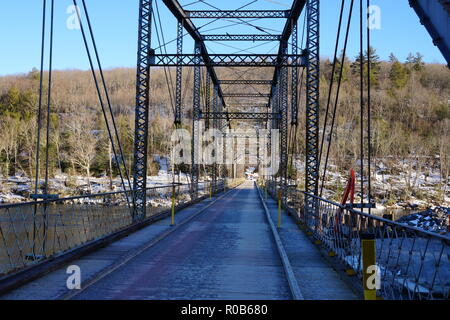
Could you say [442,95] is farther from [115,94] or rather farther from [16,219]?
[16,219]

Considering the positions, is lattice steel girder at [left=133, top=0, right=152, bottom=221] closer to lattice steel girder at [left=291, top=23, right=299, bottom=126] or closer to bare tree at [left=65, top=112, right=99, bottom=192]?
lattice steel girder at [left=291, top=23, right=299, bottom=126]

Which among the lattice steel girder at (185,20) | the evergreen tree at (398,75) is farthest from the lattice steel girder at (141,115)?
the evergreen tree at (398,75)

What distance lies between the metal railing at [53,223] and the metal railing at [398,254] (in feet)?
16.9

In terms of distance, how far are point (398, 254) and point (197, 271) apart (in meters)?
3.54

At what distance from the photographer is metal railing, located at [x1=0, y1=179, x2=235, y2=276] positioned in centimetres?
747

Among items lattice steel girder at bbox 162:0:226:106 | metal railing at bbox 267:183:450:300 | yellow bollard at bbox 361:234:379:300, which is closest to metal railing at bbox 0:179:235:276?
yellow bollard at bbox 361:234:379:300

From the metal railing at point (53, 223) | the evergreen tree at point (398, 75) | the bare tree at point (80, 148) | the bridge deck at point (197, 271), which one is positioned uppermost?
the evergreen tree at point (398, 75)

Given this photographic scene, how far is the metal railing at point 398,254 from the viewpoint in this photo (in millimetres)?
4570

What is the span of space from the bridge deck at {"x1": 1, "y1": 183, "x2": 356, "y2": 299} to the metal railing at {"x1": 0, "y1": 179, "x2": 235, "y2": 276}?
0.63 metres

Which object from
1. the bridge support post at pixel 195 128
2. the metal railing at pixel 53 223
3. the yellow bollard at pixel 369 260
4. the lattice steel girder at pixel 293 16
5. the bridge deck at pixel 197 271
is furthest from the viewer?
the bridge support post at pixel 195 128

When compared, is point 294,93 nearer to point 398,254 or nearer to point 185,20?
point 185,20

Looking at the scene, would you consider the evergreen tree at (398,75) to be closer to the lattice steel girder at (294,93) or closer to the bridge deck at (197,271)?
the lattice steel girder at (294,93)
